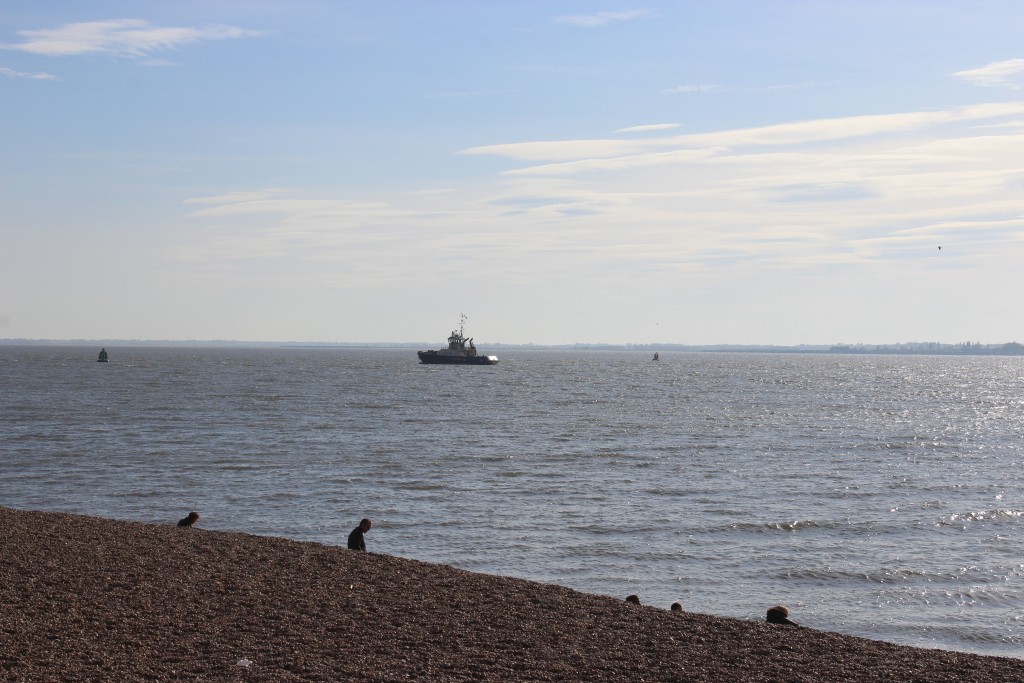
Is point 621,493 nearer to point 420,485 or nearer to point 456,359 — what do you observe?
point 420,485

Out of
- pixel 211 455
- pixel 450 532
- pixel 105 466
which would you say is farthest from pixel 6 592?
pixel 211 455

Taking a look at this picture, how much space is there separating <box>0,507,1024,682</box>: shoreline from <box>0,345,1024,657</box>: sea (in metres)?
4.76

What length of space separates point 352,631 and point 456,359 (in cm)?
15841

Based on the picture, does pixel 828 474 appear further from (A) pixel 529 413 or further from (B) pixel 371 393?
(B) pixel 371 393

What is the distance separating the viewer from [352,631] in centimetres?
1350

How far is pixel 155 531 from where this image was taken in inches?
793

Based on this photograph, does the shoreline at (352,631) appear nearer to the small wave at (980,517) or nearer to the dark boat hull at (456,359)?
the small wave at (980,517)

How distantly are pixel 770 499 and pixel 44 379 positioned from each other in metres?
93.9

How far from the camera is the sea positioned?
2159 centimetres

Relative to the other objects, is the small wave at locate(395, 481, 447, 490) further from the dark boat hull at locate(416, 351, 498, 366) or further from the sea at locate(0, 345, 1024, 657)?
the dark boat hull at locate(416, 351, 498, 366)

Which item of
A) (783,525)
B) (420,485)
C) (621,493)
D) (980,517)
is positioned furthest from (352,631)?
(980,517)

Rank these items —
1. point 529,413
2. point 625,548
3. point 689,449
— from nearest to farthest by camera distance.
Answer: point 625,548, point 689,449, point 529,413

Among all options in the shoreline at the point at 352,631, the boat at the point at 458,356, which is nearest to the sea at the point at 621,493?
the shoreline at the point at 352,631

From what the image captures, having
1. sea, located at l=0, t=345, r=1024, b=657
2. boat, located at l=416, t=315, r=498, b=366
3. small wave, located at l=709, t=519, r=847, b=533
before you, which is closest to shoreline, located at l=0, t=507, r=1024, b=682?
sea, located at l=0, t=345, r=1024, b=657
